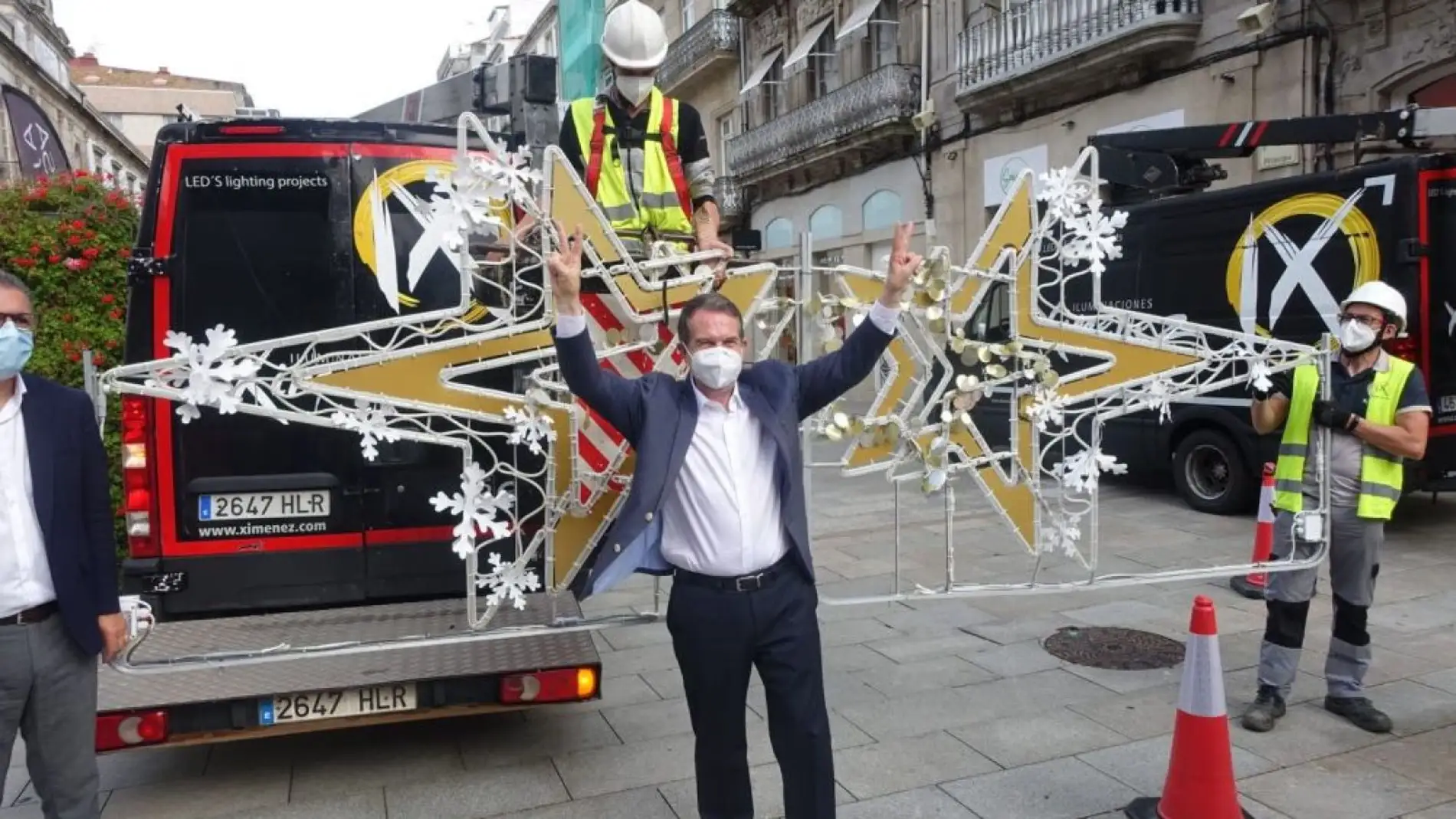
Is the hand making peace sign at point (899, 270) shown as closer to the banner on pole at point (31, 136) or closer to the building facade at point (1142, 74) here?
the building facade at point (1142, 74)

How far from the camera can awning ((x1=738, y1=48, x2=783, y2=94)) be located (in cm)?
2289

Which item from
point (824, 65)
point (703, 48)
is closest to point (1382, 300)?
point (824, 65)

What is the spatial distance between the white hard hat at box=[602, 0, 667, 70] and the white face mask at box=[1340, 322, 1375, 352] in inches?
122

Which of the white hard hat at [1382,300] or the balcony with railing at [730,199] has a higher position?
the balcony with railing at [730,199]

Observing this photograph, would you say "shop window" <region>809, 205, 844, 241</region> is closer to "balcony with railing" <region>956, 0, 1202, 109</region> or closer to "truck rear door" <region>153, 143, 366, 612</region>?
"balcony with railing" <region>956, 0, 1202, 109</region>

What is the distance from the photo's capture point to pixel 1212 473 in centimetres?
945

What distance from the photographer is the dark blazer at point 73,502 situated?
286cm

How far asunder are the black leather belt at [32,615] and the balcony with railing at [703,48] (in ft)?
75.5

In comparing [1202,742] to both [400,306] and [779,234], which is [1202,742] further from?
[779,234]

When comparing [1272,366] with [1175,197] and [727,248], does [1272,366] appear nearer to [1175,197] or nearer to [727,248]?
[727,248]

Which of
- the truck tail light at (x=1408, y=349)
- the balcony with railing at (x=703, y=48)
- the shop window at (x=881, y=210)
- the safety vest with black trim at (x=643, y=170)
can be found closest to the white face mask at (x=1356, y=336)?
the safety vest with black trim at (x=643, y=170)

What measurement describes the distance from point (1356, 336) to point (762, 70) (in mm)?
20366

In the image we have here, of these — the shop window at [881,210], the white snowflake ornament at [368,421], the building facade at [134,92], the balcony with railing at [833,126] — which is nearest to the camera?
the white snowflake ornament at [368,421]

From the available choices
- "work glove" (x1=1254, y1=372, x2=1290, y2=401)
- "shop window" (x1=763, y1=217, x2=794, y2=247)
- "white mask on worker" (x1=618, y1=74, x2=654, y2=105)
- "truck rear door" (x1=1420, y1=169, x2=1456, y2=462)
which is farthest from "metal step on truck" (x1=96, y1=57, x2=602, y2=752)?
"shop window" (x1=763, y1=217, x2=794, y2=247)
